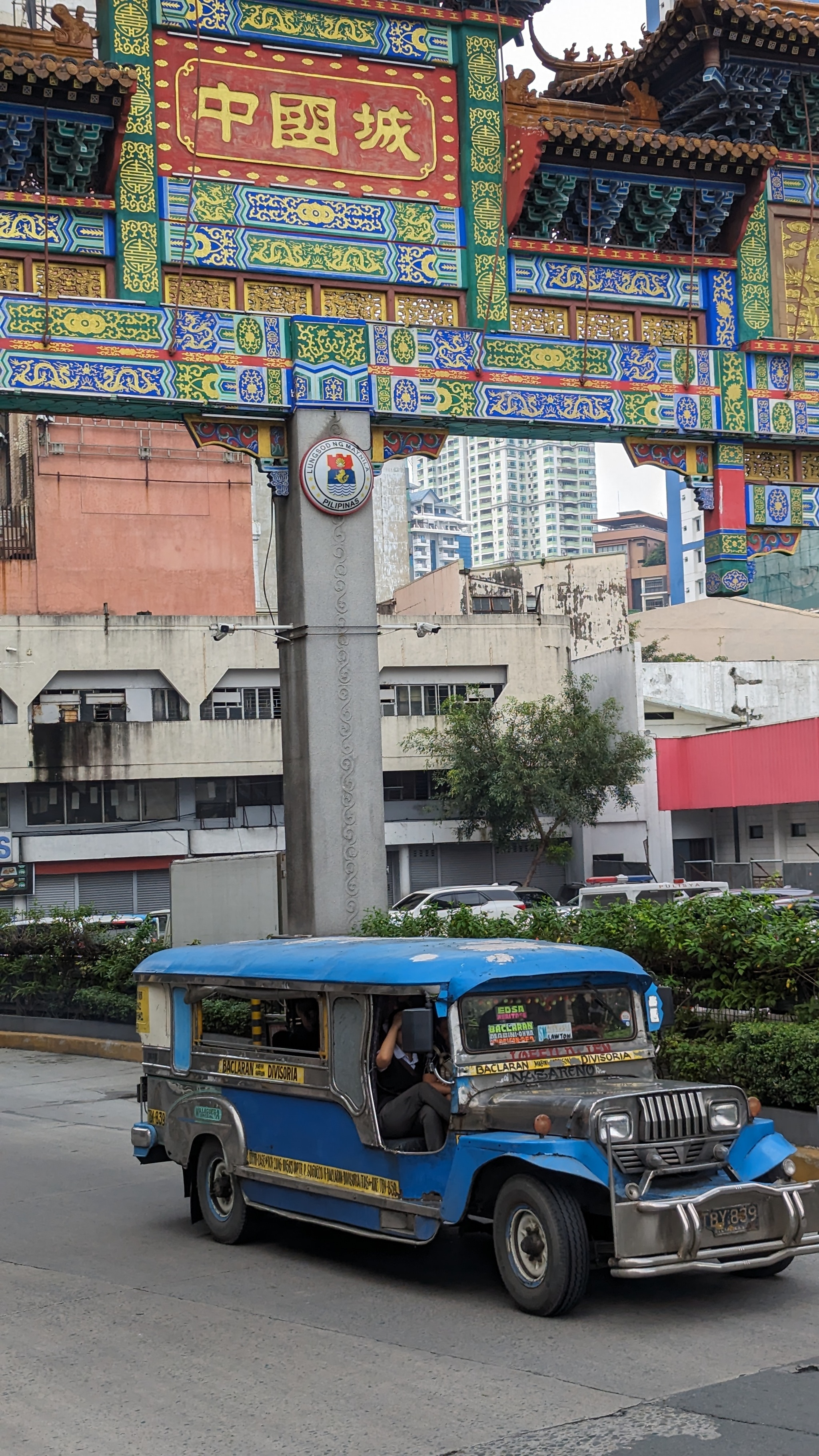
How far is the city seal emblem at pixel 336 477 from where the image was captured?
1703cm

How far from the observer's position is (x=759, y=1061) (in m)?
11.6

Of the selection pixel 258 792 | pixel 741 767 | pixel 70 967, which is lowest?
pixel 70 967

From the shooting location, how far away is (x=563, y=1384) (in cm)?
666

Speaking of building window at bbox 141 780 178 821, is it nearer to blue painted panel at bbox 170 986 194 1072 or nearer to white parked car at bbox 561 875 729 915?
white parked car at bbox 561 875 729 915

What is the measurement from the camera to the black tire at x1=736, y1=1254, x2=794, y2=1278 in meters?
8.16

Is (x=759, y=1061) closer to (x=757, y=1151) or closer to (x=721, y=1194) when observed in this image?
(x=757, y=1151)

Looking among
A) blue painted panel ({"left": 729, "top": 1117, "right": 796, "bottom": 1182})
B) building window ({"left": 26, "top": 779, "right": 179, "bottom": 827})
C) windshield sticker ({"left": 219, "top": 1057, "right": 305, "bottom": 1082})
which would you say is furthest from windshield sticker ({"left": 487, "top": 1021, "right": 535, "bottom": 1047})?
building window ({"left": 26, "top": 779, "right": 179, "bottom": 827})

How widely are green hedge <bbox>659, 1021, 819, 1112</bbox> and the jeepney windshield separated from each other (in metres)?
2.59

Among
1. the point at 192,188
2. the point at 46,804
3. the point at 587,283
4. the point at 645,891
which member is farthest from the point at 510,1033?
the point at 46,804

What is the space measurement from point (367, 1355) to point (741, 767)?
38049 mm

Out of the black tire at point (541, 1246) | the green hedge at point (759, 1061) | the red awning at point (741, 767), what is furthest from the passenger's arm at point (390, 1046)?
the red awning at point (741, 767)

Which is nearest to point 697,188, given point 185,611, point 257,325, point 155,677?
point 257,325

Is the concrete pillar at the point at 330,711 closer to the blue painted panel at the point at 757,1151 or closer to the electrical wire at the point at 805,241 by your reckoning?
the electrical wire at the point at 805,241

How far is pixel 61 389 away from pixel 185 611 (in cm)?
3371
